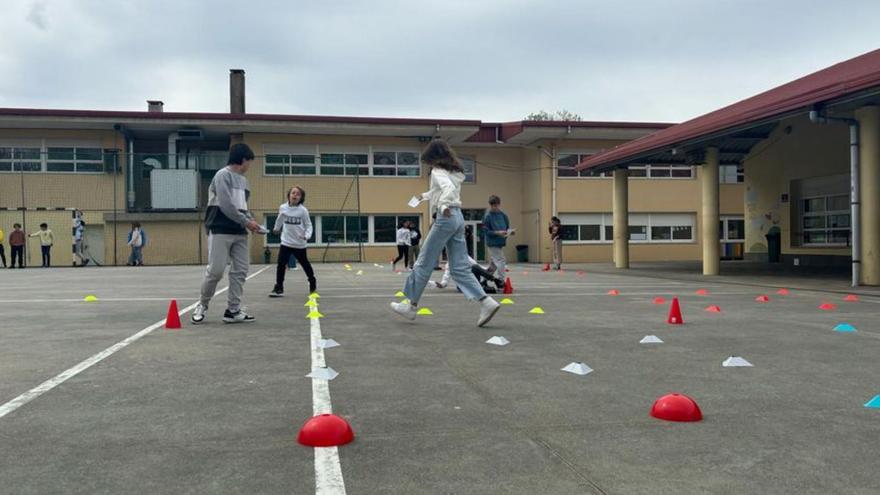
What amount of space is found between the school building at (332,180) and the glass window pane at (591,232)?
0.06 metres

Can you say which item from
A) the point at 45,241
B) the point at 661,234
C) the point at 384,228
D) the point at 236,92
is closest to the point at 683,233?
the point at 661,234

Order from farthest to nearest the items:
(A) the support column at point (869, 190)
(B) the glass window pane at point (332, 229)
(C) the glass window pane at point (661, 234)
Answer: (C) the glass window pane at point (661, 234) < (B) the glass window pane at point (332, 229) < (A) the support column at point (869, 190)

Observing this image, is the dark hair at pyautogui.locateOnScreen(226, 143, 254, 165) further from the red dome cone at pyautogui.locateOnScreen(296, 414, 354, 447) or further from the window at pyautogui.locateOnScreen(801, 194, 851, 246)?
the window at pyautogui.locateOnScreen(801, 194, 851, 246)

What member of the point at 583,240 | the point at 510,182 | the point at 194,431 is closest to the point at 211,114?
the point at 510,182

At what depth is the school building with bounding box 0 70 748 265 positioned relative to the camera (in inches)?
1134

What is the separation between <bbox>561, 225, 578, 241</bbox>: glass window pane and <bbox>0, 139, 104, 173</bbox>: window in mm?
21173

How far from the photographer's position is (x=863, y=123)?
43.9 ft

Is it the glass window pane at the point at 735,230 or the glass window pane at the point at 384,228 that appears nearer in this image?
the glass window pane at the point at 384,228

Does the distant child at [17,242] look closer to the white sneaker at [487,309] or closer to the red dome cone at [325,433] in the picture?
the white sneaker at [487,309]

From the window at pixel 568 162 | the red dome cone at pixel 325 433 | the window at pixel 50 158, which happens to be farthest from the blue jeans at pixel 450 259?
the window at pixel 50 158

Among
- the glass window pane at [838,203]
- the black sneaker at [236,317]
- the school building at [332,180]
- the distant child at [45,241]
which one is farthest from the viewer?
the school building at [332,180]

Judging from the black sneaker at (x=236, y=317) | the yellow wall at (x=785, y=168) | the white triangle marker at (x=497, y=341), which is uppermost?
the yellow wall at (x=785, y=168)

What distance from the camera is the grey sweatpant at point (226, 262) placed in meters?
7.40

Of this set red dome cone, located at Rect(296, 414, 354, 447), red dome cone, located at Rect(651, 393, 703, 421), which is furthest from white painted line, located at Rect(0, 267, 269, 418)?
red dome cone, located at Rect(651, 393, 703, 421)
